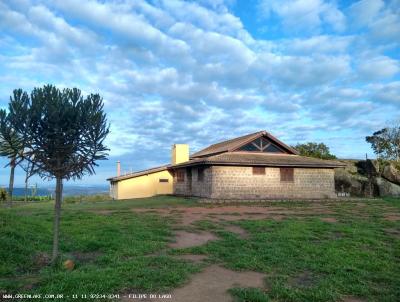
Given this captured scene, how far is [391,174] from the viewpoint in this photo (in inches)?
1188

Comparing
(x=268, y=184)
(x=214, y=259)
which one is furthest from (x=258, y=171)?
(x=214, y=259)

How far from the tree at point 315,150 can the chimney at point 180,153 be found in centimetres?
1501

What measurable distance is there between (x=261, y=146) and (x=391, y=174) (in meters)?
12.6

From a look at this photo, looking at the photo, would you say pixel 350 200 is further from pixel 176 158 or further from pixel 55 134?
pixel 55 134

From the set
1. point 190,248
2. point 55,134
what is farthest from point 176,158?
point 55,134

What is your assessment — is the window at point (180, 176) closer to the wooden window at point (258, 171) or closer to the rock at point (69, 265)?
the wooden window at point (258, 171)

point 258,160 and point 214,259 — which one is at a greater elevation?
point 258,160

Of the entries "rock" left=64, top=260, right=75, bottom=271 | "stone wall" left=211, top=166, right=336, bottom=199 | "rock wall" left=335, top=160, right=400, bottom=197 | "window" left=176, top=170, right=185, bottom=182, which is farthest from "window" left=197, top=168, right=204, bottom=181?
"rock" left=64, top=260, right=75, bottom=271

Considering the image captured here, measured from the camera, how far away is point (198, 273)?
6.47 metres

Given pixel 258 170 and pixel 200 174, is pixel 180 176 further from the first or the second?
pixel 258 170

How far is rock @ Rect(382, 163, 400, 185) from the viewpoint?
30000 millimetres

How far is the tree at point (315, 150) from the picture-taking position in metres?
38.0

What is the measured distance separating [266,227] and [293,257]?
14.0ft

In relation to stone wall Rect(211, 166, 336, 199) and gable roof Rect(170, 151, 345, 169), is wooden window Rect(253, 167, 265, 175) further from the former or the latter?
gable roof Rect(170, 151, 345, 169)
